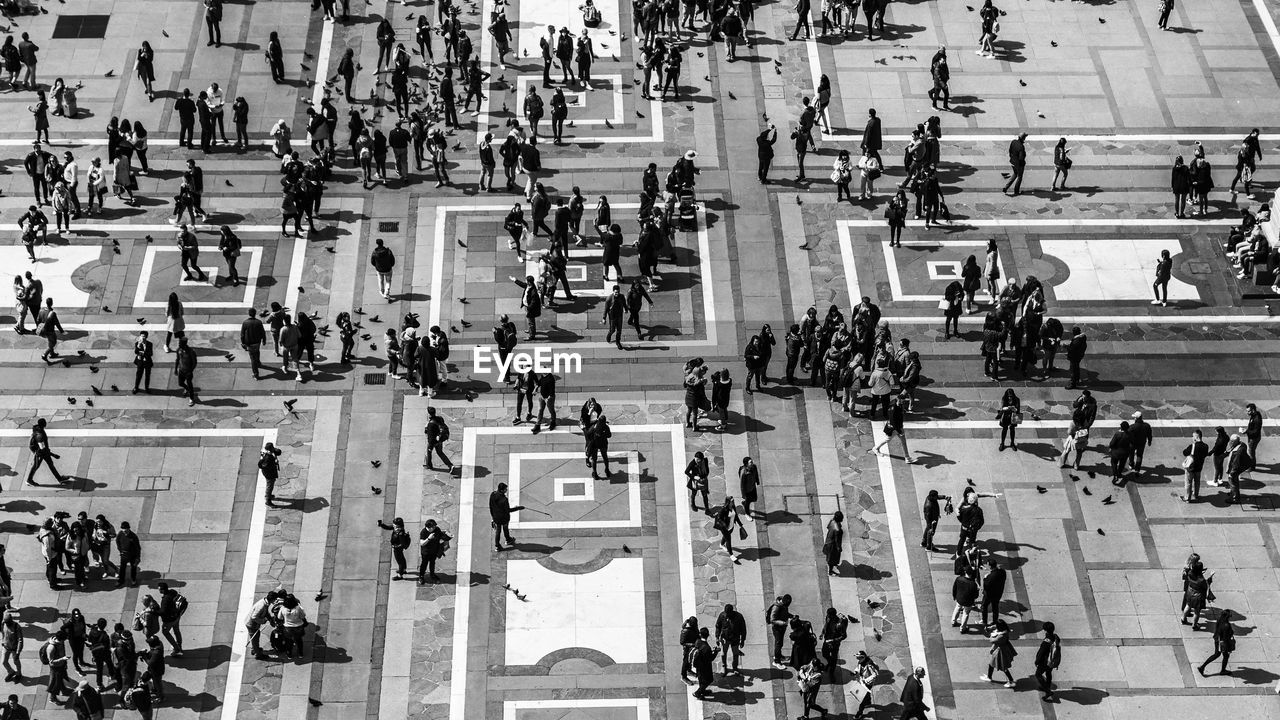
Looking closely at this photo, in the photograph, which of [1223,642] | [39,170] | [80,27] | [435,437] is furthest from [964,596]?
[80,27]

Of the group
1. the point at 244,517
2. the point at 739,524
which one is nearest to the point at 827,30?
the point at 739,524

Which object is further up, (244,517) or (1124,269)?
(1124,269)

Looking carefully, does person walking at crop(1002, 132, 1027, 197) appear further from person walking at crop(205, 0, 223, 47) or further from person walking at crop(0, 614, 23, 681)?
person walking at crop(0, 614, 23, 681)

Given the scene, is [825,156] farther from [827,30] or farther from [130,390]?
[130,390]

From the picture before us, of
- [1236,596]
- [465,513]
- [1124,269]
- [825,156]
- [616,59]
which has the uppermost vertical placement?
[616,59]

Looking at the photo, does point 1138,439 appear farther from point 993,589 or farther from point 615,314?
point 615,314

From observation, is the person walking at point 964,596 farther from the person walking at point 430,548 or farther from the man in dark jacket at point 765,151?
the man in dark jacket at point 765,151

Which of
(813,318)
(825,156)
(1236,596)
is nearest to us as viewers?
(1236,596)

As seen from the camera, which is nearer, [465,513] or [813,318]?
[465,513]
